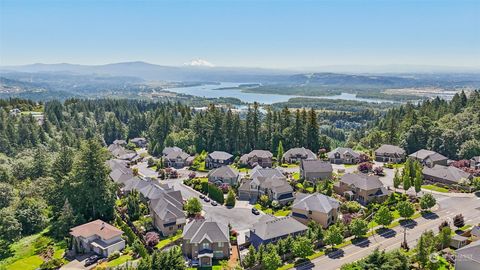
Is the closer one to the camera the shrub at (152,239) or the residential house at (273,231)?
the residential house at (273,231)

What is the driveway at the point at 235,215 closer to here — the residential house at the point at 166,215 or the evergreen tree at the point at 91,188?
the residential house at the point at 166,215

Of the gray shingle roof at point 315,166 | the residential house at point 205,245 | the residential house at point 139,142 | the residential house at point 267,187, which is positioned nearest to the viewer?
the residential house at point 205,245

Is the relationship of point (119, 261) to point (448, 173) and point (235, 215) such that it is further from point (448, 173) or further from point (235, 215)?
point (448, 173)

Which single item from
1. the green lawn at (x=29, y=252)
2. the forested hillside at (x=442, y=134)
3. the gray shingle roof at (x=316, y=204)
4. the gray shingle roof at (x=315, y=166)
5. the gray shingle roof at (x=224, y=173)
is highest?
the forested hillside at (x=442, y=134)

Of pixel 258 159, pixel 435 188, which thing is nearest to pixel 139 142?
pixel 258 159

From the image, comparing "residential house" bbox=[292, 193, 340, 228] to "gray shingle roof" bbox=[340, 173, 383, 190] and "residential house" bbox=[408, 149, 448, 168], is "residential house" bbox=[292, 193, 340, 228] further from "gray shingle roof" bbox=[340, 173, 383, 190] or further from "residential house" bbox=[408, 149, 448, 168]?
"residential house" bbox=[408, 149, 448, 168]

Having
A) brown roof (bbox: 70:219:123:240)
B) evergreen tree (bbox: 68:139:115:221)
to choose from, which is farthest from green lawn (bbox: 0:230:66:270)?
evergreen tree (bbox: 68:139:115:221)

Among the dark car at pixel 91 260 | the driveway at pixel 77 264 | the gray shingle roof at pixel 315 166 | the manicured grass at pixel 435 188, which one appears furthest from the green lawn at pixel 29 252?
the manicured grass at pixel 435 188
